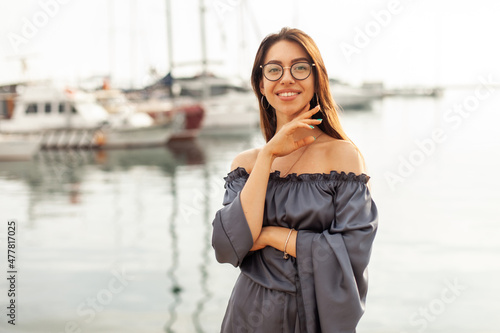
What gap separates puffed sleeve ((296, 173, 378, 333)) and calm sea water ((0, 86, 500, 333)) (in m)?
2.96

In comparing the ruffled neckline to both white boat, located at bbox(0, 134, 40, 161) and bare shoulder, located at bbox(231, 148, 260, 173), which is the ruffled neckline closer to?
bare shoulder, located at bbox(231, 148, 260, 173)

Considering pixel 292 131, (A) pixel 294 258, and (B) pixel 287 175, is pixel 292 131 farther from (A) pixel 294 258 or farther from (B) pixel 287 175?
(A) pixel 294 258

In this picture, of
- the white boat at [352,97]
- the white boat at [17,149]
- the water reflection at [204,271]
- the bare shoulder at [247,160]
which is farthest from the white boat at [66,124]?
the white boat at [352,97]

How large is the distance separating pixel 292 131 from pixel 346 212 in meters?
0.31

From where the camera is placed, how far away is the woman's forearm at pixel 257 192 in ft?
6.51

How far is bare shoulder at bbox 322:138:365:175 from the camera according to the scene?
2.00 metres

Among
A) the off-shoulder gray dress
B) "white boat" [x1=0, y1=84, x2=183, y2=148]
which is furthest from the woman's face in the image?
"white boat" [x1=0, y1=84, x2=183, y2=148]

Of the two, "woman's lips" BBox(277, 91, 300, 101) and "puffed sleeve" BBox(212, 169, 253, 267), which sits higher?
"woman's lips" BBox(277, 91, 300, 101)

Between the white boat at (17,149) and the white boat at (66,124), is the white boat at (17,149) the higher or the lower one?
the lower one

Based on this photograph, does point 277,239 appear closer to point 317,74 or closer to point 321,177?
point 321,177

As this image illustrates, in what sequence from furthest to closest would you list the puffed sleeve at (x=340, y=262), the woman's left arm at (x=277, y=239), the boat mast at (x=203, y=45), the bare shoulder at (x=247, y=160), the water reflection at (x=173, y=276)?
the boat mast at (x=203, y=45) → the water reflection at (x=173, y=276) → the bare shoulder at (x=247, y=160) → the woman's left arm at (x=277, y=239) → the puffed sleeve at (x=340, y=262)

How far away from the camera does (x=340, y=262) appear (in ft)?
6.20

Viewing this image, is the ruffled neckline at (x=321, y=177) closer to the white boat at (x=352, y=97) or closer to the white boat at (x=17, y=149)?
the white boat at (x=17, y=149)

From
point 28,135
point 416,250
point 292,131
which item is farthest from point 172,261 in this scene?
point 28,135
